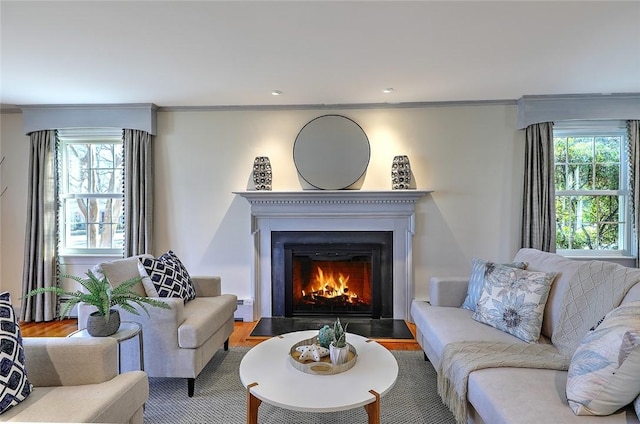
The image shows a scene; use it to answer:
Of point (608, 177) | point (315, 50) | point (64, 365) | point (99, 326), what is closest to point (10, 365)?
point (64, 365)

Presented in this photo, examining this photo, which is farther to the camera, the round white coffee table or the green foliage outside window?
the green foliage outside window

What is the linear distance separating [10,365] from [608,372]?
2141mm

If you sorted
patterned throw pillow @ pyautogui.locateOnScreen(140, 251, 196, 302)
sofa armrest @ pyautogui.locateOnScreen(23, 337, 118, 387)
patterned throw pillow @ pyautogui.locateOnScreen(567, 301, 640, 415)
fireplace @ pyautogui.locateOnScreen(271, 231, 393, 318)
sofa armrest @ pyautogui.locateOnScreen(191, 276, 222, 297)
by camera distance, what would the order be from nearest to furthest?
patterned throw pillow @ pyautogui.locateOnScreen(567, 301, 640, 415) < sofa armrest @ pyautogui.locateOnScreen(23, 337, 118, 387) < patterned throw pillow @ pyautogui.locateOnScreen(140, 251, 196, 302) < sofa armrest @ pyautogui.locateOnScreen(191, 276, 222, 297) < fireplace @ pyautogui.locateOnScreen(271, 231, 393, 318)

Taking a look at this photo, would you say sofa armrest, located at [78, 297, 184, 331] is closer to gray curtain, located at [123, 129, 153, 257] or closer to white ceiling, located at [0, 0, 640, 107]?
gray curtain, located at [123, 129, 153, 257]

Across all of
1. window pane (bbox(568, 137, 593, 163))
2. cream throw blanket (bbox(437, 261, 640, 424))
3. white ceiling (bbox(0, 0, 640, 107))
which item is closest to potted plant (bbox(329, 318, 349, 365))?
cream throw blanket (bbox(437, 261, 640, 424))

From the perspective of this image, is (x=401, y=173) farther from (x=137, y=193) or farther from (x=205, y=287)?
(x=137, y=193)

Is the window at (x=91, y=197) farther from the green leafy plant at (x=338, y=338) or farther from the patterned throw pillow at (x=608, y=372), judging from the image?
the patterned throw pillow at (x=608, y=372)

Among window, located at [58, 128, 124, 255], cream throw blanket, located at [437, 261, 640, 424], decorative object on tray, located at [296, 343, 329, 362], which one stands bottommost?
decorative object on tray, located at [296, 343, 329, 362]

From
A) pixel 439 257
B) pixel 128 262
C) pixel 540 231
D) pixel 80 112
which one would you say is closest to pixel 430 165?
pixel 439 257

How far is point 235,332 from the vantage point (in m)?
3.22

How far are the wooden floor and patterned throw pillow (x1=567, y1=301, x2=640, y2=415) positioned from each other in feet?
5.63

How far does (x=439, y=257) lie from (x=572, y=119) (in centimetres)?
184

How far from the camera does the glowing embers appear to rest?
3531 mm

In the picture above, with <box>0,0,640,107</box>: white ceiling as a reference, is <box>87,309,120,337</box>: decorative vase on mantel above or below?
below
